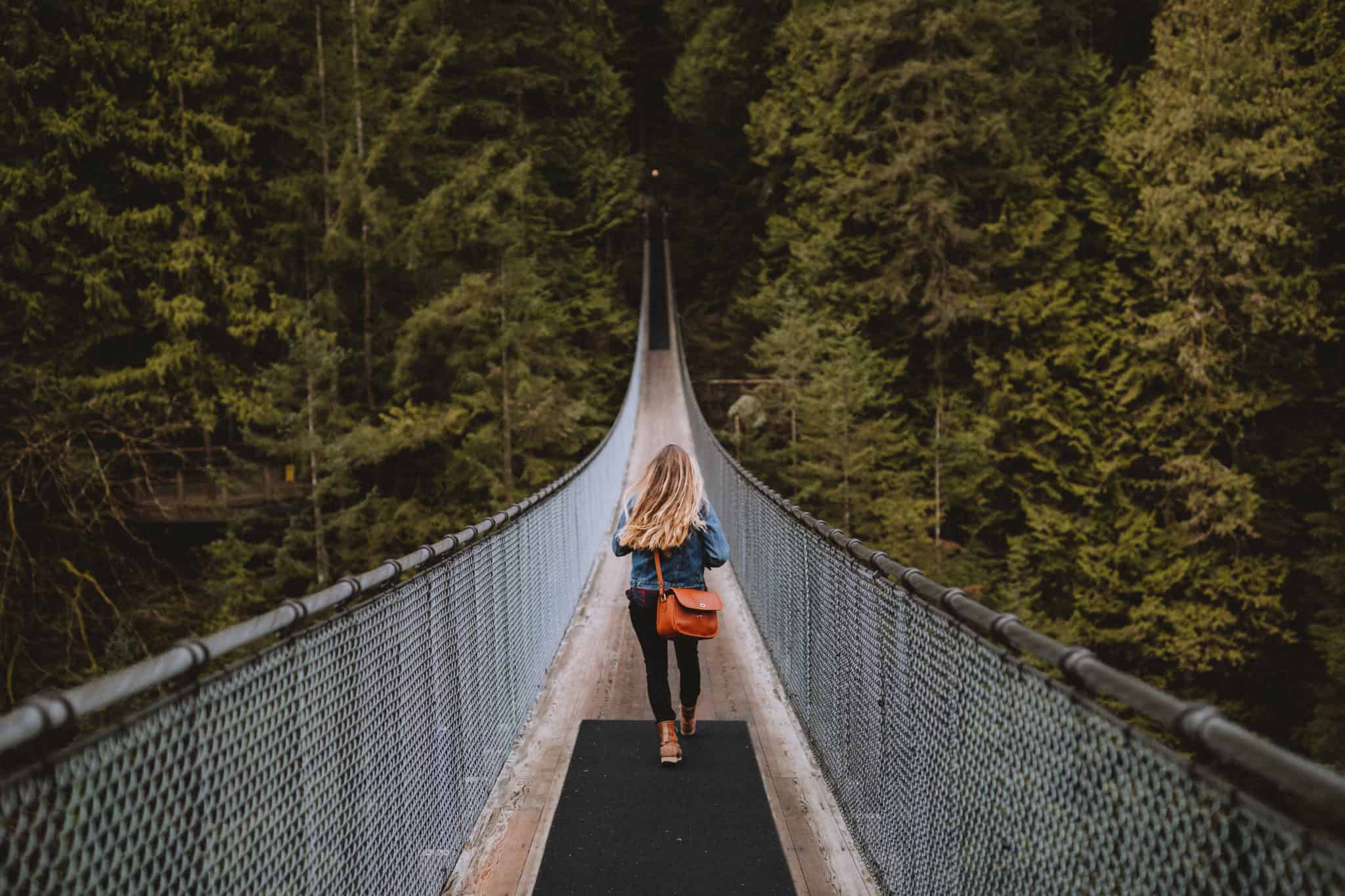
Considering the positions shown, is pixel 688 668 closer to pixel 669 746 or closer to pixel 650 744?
pixel 669 746

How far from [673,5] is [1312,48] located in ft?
67.7

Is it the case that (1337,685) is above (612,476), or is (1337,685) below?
below

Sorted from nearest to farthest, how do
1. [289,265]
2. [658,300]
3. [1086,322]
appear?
[289,265] < [1086,322] < [658,300]

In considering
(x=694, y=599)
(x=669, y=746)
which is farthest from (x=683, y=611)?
(x=669, y=746)

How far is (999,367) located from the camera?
54.8 feet

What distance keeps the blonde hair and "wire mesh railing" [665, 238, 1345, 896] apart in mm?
605

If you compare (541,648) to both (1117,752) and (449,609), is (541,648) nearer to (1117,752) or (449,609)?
(449,609)

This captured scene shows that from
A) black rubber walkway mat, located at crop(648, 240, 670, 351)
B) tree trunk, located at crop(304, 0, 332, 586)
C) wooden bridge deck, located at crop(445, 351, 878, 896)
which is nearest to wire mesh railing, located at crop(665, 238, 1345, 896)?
wooden bridge deck, located at crop(445, 351, 878, 896)

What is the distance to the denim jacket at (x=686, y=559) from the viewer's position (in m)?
3.25

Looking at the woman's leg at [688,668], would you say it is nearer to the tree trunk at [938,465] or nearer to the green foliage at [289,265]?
the green foliage at [289,265]

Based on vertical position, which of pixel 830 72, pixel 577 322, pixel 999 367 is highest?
pixel 830 72

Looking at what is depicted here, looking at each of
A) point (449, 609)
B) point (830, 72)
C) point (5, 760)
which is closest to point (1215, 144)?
point (830, 72)

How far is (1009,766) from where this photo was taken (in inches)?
71.3

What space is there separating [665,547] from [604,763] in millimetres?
1027
